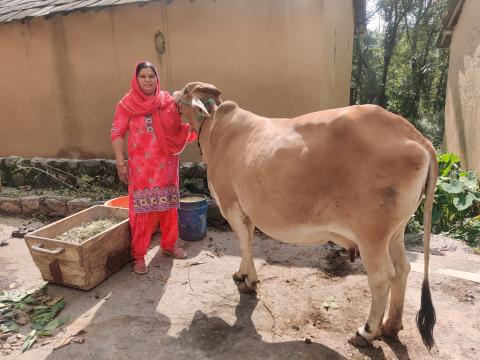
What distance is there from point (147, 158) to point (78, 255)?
1.15m

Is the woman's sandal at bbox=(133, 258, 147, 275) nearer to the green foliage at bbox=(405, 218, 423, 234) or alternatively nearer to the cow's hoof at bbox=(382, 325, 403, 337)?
the cow's hoof at bbox=(382, 325, 403, 337)

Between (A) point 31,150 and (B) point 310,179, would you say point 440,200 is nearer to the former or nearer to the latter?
(B) point 310,179

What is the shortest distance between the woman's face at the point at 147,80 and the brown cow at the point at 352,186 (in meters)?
1.30

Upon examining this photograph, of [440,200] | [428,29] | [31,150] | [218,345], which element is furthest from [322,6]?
[428,29]

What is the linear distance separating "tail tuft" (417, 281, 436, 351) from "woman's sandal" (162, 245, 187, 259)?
254 centimetres

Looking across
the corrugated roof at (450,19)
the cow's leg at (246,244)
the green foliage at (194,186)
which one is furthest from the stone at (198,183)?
the corrugated roof at (450,19)

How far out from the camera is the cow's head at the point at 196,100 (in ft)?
10.2

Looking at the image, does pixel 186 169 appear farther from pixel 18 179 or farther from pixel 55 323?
pixel 18 179

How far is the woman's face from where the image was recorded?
10.9 feet

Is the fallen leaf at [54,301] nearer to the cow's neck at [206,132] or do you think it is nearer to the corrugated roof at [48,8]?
the cow's neck at [206,132]

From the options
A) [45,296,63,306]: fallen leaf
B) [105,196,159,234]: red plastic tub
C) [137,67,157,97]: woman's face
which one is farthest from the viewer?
[105,196,159,234]: red plastic tub

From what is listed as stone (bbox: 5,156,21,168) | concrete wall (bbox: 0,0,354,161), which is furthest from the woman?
stone (bbox: 5,156,21,168)

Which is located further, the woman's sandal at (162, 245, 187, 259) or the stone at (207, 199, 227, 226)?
the stone at (207, 199, 227, 226)

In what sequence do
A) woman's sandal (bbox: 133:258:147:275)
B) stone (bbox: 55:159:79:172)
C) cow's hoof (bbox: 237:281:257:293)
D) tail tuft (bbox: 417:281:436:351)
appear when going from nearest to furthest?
tail tuft (bbox: 417:281:436:351), cow's hoof (bbox: 237:281:257:293), woman's sandal (bbox: 133:258:147:275), stone (bbox: 55:159:79:172)
